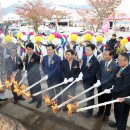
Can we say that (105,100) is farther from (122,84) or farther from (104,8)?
(104,8)

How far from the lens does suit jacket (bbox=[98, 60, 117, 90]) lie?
438cm

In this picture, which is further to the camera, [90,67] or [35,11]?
[35,11]

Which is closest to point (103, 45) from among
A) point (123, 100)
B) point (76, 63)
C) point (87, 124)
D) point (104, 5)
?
point (76, 63)

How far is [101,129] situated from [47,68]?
1897 mm

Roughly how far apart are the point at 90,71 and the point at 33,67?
4.96 feet

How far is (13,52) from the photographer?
221 inches

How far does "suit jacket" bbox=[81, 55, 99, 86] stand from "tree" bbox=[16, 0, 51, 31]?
1529cm

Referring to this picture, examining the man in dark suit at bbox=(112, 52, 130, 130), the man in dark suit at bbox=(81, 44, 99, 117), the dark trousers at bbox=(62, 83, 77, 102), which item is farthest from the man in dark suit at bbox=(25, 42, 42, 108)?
the man in dark suit at bbox=(112, 52, 130, 130)

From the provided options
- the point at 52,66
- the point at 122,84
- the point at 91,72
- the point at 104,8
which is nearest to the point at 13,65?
the point at 52,66

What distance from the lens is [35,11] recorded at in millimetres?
21312

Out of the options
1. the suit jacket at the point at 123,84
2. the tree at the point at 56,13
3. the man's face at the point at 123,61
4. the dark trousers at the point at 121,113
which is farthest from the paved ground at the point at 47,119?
the tree at the point at 56,13

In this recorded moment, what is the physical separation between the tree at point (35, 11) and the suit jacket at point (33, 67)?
14471 millimetres

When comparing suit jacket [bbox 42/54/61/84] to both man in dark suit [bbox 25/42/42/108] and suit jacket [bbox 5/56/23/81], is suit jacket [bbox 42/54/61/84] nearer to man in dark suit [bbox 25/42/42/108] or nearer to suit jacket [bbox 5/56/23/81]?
man in dark suit [bbox 25/42/42/108]

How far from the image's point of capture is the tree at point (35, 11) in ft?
66.2
